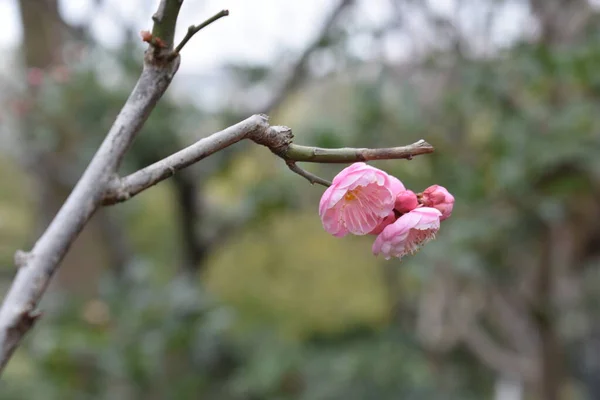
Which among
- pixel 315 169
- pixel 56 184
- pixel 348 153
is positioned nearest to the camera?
pixel 348 153

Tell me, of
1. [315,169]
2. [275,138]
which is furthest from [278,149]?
[315,169]

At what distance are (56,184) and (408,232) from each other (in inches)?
85.0

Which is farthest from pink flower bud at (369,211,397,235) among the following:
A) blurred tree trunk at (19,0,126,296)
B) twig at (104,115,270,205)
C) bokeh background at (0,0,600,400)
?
blurred tree trunk at (19,0,126,296)

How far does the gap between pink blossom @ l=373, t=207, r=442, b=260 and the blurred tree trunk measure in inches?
63.8

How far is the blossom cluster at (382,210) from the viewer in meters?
0.42

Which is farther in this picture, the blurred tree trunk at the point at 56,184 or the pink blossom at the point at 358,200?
the blurred tree trunk at the point at 56,184

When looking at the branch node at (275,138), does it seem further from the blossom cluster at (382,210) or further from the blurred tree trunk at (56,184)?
the blurred tree trunk at (56,184)

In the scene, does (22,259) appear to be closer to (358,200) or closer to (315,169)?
(358,200)

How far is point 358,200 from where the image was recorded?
0.44 metres

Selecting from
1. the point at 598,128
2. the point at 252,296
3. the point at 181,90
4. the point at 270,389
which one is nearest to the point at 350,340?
the point at 252,296

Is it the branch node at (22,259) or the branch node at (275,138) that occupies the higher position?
the branch node at (22,259)

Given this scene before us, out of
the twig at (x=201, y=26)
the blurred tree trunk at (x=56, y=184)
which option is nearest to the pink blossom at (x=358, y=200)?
the twig at (x=201, y=26)

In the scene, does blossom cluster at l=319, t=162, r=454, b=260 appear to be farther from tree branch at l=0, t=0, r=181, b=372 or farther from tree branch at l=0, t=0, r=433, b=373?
tree branch at l=0, t=0, r=181, b=372

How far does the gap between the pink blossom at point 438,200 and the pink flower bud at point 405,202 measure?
1 centimetres
